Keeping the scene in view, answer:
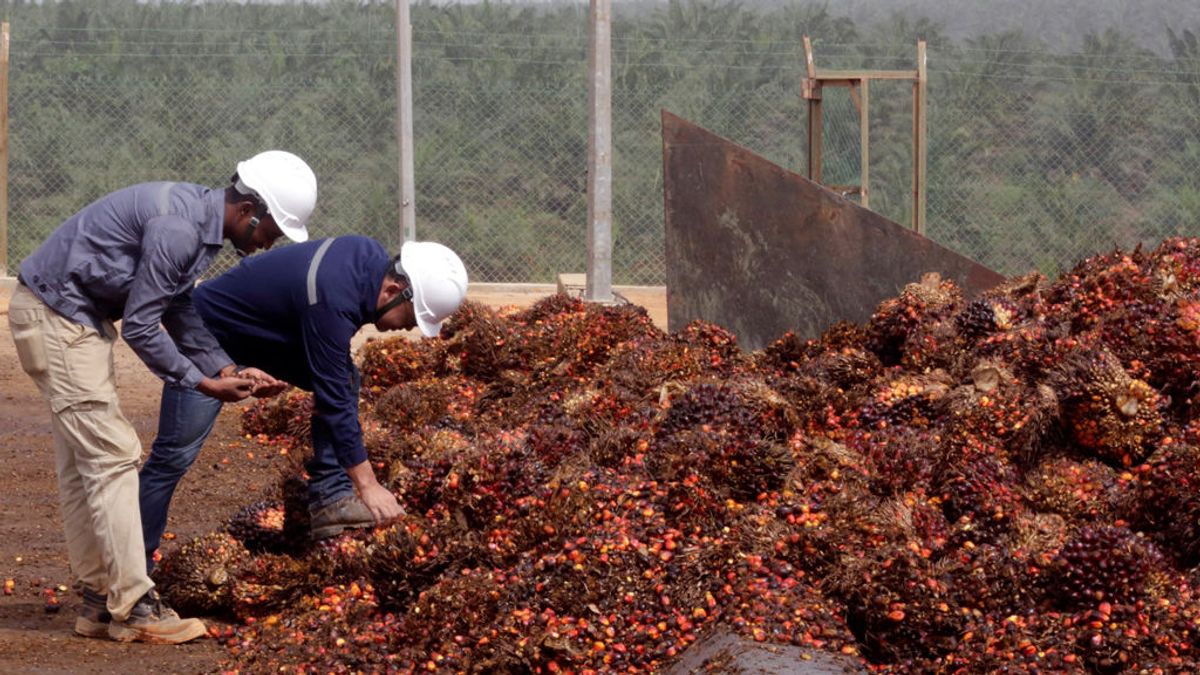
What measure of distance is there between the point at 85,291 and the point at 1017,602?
3.35 meters

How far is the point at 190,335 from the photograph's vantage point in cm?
561

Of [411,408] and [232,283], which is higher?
[232,283]

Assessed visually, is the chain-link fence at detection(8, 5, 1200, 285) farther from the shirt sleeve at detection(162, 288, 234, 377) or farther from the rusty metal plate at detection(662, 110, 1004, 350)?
the shirt sleeve at detection(162, 288, 234, 377)

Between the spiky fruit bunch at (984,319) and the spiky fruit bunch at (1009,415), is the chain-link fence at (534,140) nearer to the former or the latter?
the spiky fruit bunch at (984,319)

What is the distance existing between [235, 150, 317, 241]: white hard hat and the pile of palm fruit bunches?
1.15 m

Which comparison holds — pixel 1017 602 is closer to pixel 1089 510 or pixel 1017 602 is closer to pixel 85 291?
pixel 1089 510

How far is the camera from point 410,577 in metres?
5.67

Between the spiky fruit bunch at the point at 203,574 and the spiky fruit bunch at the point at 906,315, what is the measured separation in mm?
3336

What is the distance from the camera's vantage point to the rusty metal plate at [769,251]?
8641mm

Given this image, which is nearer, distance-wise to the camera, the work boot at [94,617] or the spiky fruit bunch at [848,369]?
the work boot at [94,617]

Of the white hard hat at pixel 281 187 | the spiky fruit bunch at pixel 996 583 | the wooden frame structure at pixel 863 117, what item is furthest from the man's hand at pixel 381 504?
the wooden frame structure at pixel 863 117

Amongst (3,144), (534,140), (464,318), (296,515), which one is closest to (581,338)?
(464,318)

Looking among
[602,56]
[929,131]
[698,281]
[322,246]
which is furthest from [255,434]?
[929,131]

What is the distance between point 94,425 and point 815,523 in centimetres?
255
